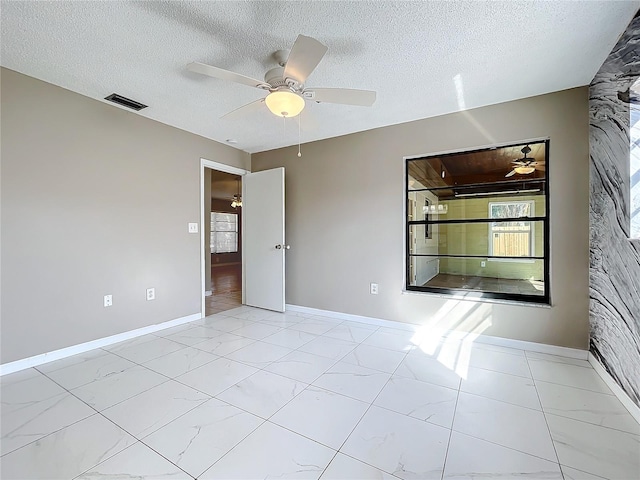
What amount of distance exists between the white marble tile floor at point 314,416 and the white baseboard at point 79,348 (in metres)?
0.09

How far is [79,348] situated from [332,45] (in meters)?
3.41

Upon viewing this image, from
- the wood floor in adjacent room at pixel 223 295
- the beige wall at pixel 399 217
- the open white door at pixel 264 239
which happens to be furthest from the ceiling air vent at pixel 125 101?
the wood floor in adjacent room at pixel 223 295

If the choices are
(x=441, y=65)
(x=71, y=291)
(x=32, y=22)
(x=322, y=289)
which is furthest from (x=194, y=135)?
(x=441, y=65)

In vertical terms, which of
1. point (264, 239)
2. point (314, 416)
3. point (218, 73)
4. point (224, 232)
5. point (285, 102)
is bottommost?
point (314, 416)

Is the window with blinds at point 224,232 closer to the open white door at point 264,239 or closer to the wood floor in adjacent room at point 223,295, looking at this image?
the wood floor in adjacent room at point 223,295

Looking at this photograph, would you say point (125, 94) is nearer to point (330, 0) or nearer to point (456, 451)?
point (330, 0)

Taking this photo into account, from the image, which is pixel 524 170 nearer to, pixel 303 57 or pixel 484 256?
pixel 484 256

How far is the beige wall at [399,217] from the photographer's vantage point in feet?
8.32

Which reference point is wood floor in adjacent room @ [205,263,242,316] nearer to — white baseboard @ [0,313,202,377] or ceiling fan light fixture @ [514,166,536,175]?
white baseboard @ [0,313,202,377]

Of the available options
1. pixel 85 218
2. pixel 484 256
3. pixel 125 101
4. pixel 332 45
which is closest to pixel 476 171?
pixel 484 256

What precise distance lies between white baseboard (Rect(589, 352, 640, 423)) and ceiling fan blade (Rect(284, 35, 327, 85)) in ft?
9.20

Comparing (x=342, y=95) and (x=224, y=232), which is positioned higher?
(x=342, y=95)

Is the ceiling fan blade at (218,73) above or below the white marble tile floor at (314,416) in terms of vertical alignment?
above

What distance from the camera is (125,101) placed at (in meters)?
2.77
